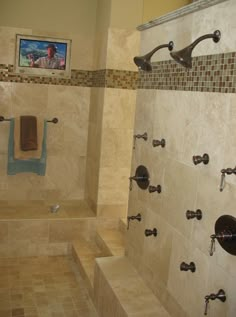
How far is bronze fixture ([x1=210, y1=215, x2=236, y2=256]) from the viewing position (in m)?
1.52

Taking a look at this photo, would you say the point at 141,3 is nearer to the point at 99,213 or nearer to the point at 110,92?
the point at 110,92

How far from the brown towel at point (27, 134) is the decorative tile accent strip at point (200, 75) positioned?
63.4 inches

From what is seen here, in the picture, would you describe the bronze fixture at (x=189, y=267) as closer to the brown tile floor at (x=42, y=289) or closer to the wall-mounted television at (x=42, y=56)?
the brown tile floor at (x=42, y=289)

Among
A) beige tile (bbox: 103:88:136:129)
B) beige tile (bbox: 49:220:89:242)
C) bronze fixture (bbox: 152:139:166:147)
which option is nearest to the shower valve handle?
bronze fixture (bbox: 152:139:166:147)

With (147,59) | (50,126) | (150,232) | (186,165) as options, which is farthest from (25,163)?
(186,165)

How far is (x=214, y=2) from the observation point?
5.49 ft

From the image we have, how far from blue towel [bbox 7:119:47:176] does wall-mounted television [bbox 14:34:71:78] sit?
0.48 metres

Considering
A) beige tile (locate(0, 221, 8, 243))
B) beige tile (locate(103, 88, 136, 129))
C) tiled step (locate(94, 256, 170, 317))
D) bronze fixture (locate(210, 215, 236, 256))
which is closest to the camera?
bronze fixture (locate(210, 215, 236, 256))

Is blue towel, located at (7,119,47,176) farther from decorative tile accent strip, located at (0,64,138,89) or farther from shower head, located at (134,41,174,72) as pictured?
shower head, located at (134,41,174,72)

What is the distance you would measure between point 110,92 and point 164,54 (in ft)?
4.14

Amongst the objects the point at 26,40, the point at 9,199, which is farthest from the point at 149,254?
the point at 26,40

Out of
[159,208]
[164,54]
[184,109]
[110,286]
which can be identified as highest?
[164,54]

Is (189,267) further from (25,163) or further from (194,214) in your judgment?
(25,163)

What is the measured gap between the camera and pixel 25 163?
148 inches
